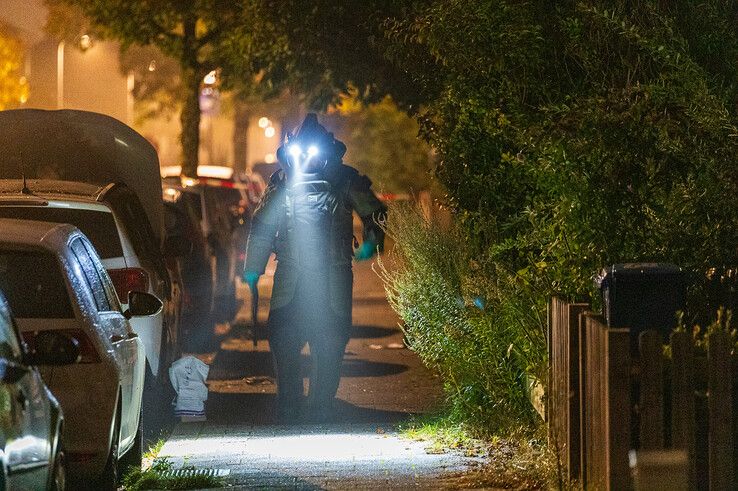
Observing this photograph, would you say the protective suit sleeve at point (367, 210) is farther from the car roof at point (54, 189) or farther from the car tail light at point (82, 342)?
the car tail light at point (82, 342)

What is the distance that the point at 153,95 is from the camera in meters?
64.4

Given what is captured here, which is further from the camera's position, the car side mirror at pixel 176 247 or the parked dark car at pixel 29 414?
the car side mirror at pixel 176 247

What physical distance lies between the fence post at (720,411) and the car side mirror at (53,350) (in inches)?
112

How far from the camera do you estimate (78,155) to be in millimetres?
14188

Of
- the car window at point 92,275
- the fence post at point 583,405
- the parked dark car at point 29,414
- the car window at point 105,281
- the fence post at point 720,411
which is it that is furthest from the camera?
the car window at point 105,281

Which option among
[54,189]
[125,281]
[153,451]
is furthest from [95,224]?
[153,451]

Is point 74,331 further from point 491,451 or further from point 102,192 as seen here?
point 102,192

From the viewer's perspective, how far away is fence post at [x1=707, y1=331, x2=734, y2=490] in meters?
6.89

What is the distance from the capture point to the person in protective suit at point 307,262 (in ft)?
38.7

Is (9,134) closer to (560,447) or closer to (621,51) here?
(621,51)

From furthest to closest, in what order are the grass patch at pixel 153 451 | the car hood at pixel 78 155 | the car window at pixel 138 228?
the car hood at pixel 78 155
the car window at pixel 138 228
the grass patch at pixel 153 451

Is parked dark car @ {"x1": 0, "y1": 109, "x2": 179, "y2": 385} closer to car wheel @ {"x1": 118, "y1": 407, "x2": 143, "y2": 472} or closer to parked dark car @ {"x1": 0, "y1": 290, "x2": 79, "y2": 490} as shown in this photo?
car wheel @ {"x1": 118, "y1": 407, "x2": 143, "y2": 472}

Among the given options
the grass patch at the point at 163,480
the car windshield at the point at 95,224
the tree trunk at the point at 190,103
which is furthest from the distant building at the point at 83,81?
the grass patch at the point at 163,480

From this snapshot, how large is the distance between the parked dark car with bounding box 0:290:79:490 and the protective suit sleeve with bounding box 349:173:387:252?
16.4 feet
